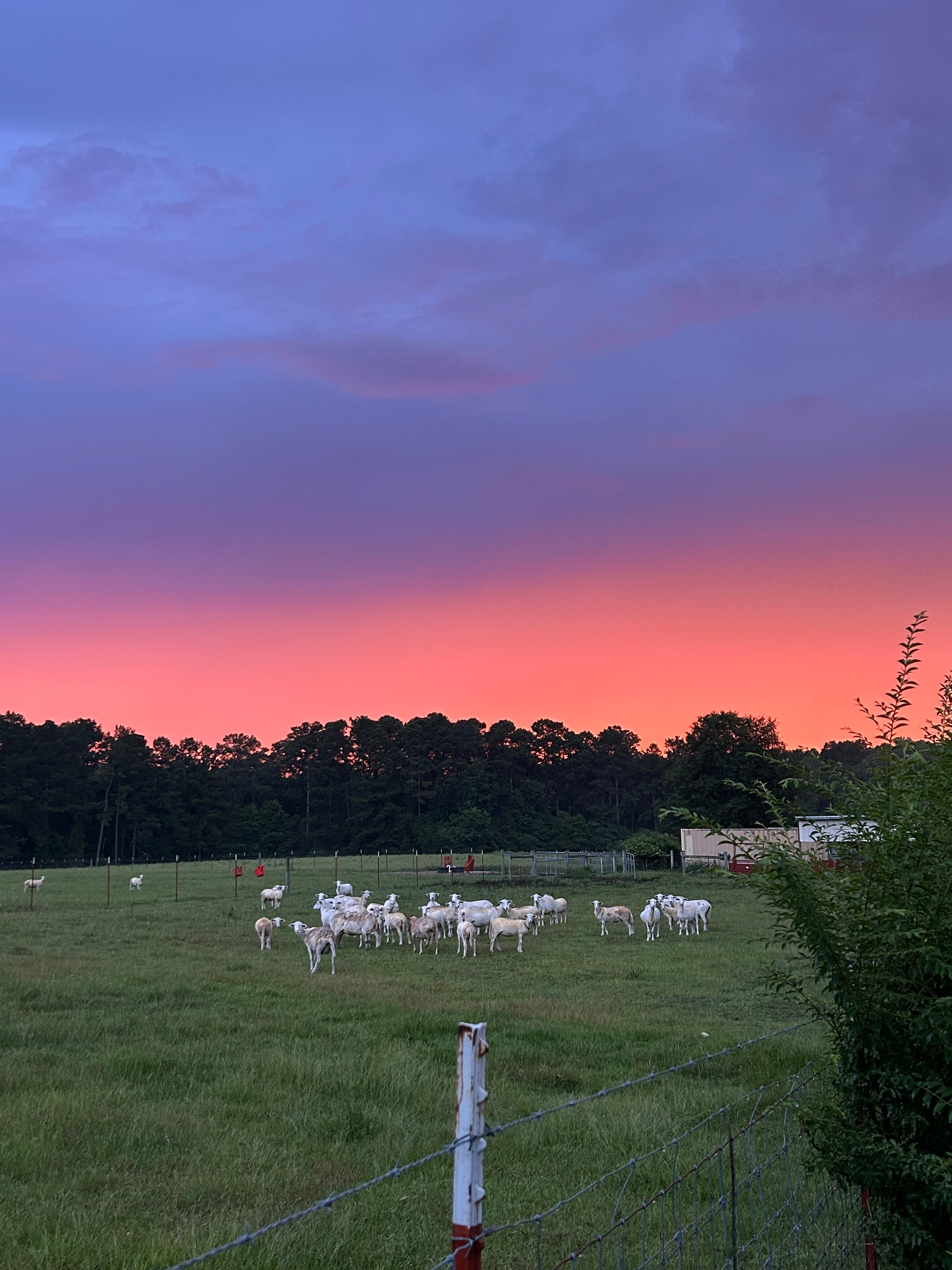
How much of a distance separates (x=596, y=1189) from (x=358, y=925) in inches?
706

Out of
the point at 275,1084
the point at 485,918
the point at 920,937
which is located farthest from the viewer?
the point at 485,918

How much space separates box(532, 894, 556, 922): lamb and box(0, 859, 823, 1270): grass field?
8580mm

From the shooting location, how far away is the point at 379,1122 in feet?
31.5

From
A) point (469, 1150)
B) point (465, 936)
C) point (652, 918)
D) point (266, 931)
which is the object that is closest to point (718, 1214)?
point (469, 1150)

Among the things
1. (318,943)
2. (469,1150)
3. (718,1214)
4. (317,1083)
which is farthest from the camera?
(318,943)

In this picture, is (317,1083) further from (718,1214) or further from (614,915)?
(614,915)

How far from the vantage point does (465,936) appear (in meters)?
24.6

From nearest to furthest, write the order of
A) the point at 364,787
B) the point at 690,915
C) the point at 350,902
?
1. the point at 690,915
2. the point at 350,902
3. the point at 364,787

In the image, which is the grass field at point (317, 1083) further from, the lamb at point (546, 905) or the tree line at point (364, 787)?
the tree line at point (364, 787)

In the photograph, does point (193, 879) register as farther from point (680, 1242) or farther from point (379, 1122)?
point (680, 1242)

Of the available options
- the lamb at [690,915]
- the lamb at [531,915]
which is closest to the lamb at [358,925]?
the lamb at [531,915]

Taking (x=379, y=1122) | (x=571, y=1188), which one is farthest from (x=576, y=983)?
(x=571, y=1188)

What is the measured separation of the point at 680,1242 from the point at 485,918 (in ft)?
74.2

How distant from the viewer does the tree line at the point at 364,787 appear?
92.1 m
